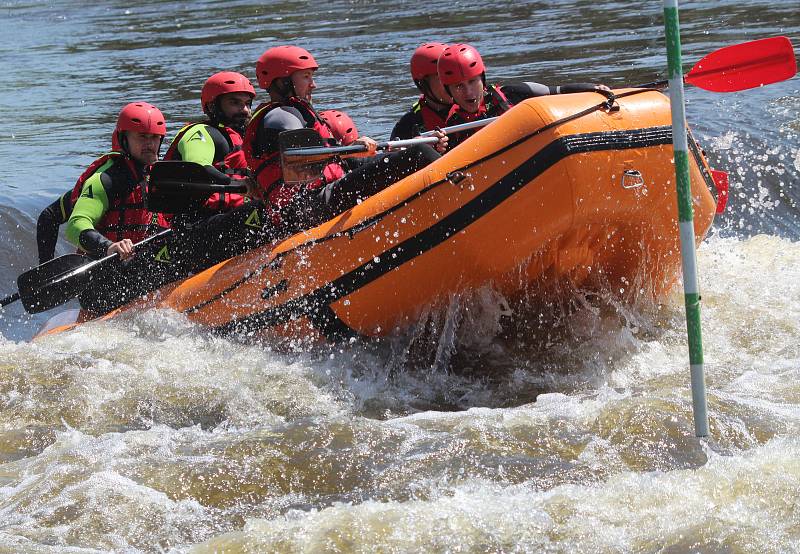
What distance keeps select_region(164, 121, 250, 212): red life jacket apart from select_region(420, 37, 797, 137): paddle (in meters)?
2.96

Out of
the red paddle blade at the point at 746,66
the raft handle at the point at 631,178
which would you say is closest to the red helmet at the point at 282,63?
the raft handle at the point at 631,178

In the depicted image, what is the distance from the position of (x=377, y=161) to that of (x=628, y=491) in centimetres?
257

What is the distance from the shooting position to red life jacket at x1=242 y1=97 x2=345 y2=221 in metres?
6.13

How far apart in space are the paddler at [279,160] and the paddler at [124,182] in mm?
973

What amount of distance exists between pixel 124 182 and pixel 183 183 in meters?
0.80

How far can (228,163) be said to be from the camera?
6840 millimetres

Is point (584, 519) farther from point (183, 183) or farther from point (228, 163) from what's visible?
point (228, 163)

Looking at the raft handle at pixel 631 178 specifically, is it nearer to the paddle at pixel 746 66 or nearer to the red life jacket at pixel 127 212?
the paddle at pixel 746 66

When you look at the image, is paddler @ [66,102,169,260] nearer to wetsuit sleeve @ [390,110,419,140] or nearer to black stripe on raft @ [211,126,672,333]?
black stripe on raft @ [211,126,672,333]

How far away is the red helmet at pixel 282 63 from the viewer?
20.6 ft

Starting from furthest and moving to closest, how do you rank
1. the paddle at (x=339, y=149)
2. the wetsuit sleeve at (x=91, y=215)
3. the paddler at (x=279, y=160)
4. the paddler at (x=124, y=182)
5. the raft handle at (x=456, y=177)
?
the paddler at (x=124, y=182), the wetsuit sleeve at (x=91, y=215), the paddler at (x=279, y=160), the paddle at (x=339, y=149), the raft handle at (x=456, y=177)

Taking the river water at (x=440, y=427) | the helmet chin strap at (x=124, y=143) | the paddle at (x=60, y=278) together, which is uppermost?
the helmet chin strap at (x=124, y=143)

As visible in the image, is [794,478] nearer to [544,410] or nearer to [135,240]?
[544,410]

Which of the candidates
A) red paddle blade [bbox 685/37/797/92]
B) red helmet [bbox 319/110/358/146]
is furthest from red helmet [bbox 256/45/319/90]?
red paddle blade [bbox 685/37/797/92]
